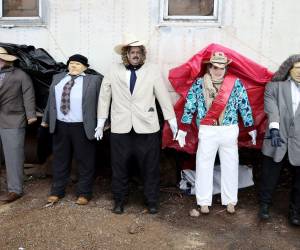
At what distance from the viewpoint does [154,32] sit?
5.20 m

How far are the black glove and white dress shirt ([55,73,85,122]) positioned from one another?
2137mm

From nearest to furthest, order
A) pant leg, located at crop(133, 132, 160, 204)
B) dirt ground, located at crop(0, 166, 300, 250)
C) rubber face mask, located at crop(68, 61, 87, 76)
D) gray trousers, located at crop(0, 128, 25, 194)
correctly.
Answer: dirt ground, located at crop(0, 166, 300, 250), pant leg, located at crop(133, 132, 160, 204), rubber face mask, located at crop(68, 61, 87, 76), gray trousers, located at crop(0, 128, 25, 194)

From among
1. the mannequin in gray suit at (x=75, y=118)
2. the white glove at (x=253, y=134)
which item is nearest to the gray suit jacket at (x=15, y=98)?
the mannequin in gray suit at (x=75, y=118)

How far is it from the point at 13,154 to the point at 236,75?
289 centimetres

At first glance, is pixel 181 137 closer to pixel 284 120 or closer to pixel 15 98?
pixel 284 120

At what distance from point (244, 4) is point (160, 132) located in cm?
183

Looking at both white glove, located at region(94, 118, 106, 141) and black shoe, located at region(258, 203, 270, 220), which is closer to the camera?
black shoe, located at region(258, 203, 270, 220)

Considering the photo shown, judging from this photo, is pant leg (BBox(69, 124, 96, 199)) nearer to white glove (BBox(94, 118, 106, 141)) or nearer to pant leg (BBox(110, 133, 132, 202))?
white glove (BBox(94, 118, 106, 141))

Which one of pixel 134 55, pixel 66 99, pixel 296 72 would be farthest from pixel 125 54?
pixel 296 72

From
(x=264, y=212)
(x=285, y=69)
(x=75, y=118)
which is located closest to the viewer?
(x=285, y=69)

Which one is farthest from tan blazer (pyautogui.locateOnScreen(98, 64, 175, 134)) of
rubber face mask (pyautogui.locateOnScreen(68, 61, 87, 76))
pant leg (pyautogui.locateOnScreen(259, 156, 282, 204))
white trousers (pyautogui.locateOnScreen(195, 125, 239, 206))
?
pant leg (pyautogui.locateOnScreen(259, 156, 282, 204))

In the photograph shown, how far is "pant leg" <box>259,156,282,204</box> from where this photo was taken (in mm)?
4500

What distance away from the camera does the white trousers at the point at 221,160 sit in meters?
4.64

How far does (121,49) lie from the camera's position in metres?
4.88
